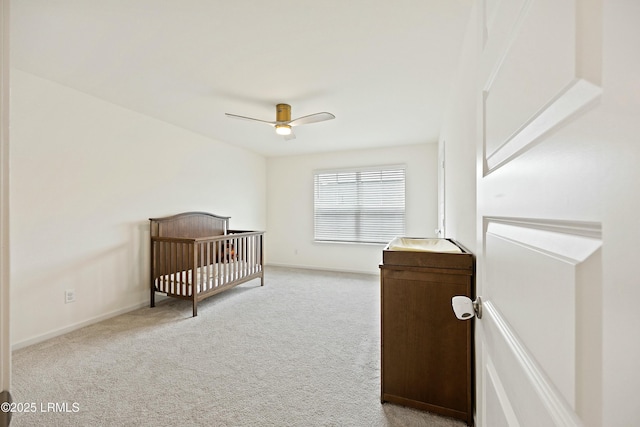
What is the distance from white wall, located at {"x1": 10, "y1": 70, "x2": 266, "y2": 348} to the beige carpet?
31cm

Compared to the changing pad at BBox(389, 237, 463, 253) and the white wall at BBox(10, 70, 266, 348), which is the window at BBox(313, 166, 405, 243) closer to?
the white wall at BBox(10, 70, 266, 348)

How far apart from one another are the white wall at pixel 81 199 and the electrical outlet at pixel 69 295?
34 millimetres

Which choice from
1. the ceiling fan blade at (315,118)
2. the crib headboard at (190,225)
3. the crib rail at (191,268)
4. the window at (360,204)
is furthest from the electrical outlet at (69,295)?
the window at (360,204)

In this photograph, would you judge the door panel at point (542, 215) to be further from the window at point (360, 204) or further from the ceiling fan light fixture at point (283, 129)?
the window at point (360, 204)

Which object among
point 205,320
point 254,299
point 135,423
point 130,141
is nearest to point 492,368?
point 135,423

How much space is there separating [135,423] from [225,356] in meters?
0.75

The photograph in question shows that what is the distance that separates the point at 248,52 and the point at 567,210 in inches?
88.0

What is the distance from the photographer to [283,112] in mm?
2973

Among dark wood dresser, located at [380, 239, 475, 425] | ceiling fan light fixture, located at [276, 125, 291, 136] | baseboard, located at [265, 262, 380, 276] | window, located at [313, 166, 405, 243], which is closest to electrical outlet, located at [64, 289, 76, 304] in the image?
ceiling fan light fixture, located at [276, 125, 291, 136]

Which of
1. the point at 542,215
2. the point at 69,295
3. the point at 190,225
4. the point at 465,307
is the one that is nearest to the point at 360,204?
the point at 190,225

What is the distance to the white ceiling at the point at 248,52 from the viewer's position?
5.44 ft

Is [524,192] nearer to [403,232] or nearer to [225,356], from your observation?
[225,356]

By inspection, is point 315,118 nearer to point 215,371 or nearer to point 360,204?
point 215,371

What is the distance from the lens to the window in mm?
5035
